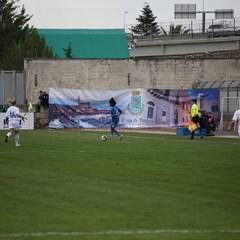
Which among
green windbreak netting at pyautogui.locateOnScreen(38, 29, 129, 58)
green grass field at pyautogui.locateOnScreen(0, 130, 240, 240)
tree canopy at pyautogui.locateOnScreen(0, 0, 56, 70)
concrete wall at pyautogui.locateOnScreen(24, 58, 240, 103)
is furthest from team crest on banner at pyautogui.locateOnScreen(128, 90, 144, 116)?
tree canopy at pyautogui.locateOnScreen(0, 0, 56, 70)

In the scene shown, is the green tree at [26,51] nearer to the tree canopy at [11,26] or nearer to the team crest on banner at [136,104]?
the tree canopy at [11,26]

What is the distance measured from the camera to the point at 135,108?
4919 centimetres

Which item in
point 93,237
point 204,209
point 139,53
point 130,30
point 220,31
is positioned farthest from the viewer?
point 130,30

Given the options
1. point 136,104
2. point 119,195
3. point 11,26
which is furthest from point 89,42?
point 119,195

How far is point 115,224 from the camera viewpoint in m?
13.5

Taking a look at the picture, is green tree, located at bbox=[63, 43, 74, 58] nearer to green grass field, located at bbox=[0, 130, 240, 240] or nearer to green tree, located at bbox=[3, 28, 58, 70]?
green tree, located at bbox=[3, 28, 58, 70]

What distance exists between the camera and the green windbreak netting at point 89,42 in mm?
83125

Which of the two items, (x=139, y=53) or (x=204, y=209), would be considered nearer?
(x=204, y=209)

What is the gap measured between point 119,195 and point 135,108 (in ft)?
107

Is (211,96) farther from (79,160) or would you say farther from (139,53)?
(139,53)

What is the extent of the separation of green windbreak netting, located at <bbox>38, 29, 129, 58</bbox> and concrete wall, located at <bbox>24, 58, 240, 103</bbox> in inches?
831

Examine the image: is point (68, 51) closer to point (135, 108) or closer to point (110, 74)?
point (110, 74)

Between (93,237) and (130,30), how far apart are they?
78.8m

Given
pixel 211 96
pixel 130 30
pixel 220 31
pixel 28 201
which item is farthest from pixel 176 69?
pixel 28 201
